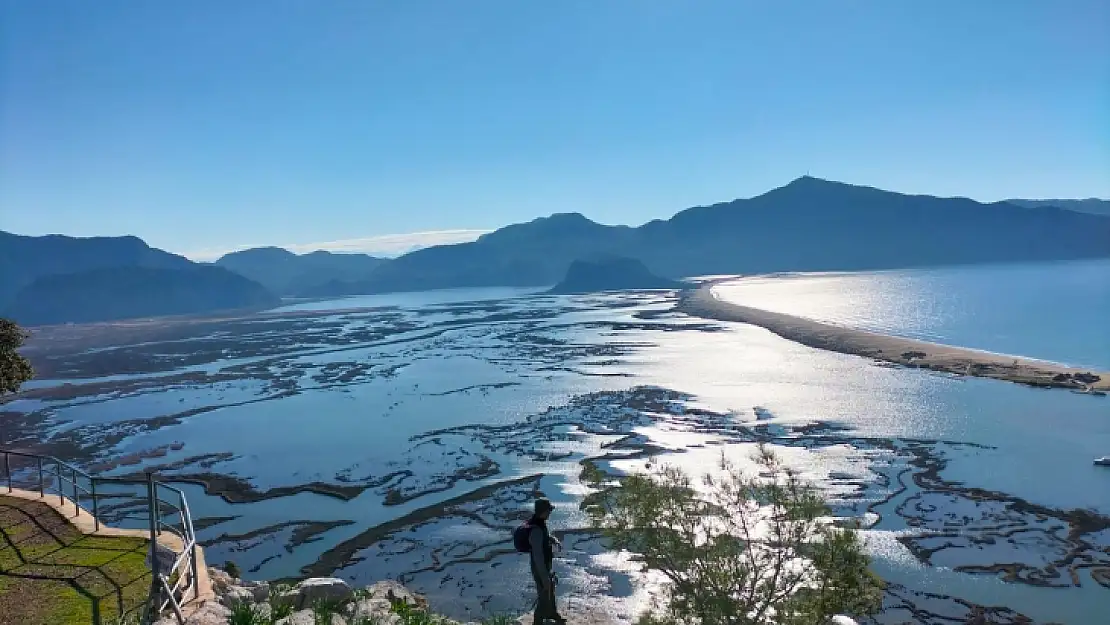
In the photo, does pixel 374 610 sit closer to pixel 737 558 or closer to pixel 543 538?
pixel 543 538

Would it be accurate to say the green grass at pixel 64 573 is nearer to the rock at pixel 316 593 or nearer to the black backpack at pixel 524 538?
the rock at pixel 316 593

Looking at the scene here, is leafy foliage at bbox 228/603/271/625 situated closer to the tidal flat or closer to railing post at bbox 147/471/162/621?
railing post at bbox 147/471/162/621

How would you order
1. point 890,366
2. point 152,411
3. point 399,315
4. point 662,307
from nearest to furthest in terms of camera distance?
point 152,411
point 890,366
point 662,307
point 399,315

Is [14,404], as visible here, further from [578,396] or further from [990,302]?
[990,302]

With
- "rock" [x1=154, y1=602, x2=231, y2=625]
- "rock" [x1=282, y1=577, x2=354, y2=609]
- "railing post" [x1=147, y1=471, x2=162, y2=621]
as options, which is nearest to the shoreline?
"rock" [x1=282, y1=577, x2=354, y2=609]

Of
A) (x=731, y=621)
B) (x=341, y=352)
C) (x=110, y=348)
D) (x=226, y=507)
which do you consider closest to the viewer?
(x=731, y=621)

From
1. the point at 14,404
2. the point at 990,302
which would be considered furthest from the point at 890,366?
the point at 14,404
